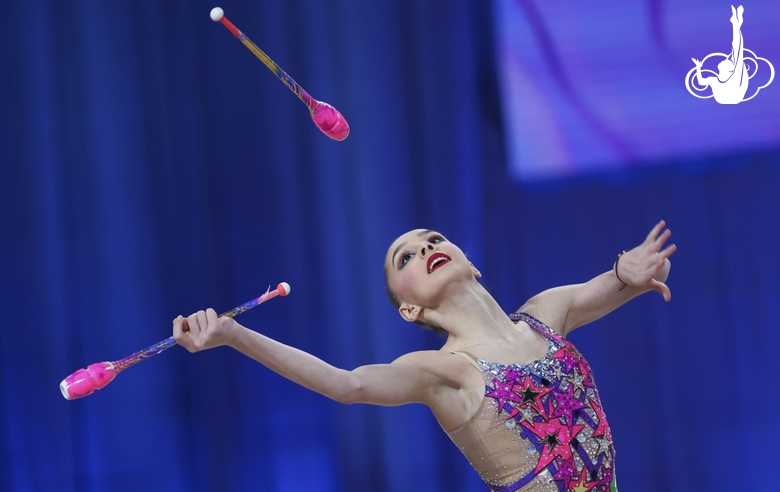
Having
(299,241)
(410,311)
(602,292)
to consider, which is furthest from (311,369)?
(299,241)

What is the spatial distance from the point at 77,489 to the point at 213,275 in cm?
80

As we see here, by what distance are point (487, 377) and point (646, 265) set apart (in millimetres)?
524

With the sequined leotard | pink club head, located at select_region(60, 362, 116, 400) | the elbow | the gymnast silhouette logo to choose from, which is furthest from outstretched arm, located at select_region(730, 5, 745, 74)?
pink club head, located at select_region(60, 362, 116, 400)

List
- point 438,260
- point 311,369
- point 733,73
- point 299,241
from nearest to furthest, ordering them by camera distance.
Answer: point 311,369 < point 438,260 < point 299,241 < point 733,73

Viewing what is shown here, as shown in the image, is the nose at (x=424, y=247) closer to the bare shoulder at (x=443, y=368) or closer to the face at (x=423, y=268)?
the face at (x=423, y=268)

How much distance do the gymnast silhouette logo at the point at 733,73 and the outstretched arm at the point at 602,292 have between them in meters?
1.10

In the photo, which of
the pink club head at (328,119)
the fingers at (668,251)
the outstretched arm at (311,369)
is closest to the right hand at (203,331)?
the outstretched arm at (311,369)

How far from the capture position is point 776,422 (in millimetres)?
3023

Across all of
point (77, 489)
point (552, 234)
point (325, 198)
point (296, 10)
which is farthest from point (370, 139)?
point (77, 489)

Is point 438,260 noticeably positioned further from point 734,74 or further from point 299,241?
point 734,74

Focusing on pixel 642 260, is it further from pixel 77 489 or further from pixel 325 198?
pixel 77 489

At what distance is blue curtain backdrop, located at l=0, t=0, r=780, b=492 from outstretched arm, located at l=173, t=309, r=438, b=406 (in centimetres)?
101

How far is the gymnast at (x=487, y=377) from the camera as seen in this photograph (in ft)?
6.32

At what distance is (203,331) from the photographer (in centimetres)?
173
